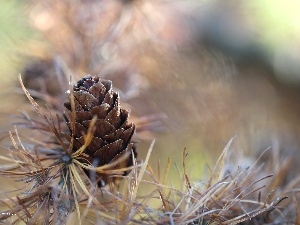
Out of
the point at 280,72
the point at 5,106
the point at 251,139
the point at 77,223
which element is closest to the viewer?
the point at 77,223

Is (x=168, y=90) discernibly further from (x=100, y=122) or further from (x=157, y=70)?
(x=100, y=122)

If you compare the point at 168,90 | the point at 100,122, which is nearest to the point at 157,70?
the point at 168,90

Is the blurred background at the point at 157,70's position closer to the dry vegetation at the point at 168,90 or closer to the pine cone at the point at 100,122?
the dry vegetation at the point at 168,90

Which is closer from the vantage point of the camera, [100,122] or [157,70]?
[100,122]

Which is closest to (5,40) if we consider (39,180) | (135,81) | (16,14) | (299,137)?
(16,14)

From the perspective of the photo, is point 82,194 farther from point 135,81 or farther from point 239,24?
point 239,24

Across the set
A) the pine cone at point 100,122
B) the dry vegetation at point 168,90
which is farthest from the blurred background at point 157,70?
the pine cone at point 100,122
